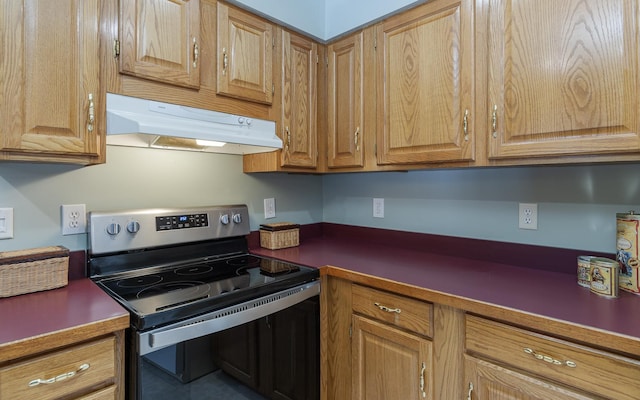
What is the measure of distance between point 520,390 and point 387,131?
1152 mm

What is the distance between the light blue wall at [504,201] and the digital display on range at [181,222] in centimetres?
96

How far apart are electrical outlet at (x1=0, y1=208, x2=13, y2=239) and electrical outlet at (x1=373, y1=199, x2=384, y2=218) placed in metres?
1.71

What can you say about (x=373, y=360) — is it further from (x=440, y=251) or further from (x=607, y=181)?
(x=607, y=181)

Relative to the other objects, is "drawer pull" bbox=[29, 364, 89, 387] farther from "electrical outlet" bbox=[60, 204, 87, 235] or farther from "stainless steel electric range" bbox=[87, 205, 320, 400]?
"electrical outlet" bbox=[60, 204, 87, 235]

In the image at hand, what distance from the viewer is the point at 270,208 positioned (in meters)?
2.09

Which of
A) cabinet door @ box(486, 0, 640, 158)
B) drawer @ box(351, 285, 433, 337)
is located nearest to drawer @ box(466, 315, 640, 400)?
drawer @ box(351, 285, 433, 337)

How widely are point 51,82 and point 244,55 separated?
786 mm

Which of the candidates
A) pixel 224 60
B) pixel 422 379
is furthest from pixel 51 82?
pixel 422 379

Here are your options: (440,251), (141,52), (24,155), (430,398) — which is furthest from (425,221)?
(24,155)

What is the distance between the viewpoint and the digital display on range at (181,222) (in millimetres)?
1552

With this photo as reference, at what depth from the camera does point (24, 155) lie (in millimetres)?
1076

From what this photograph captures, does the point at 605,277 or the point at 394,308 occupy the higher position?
the point at 605,277

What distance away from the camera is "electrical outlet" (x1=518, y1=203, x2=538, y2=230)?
4.94ft

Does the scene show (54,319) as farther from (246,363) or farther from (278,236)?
(278,236)
